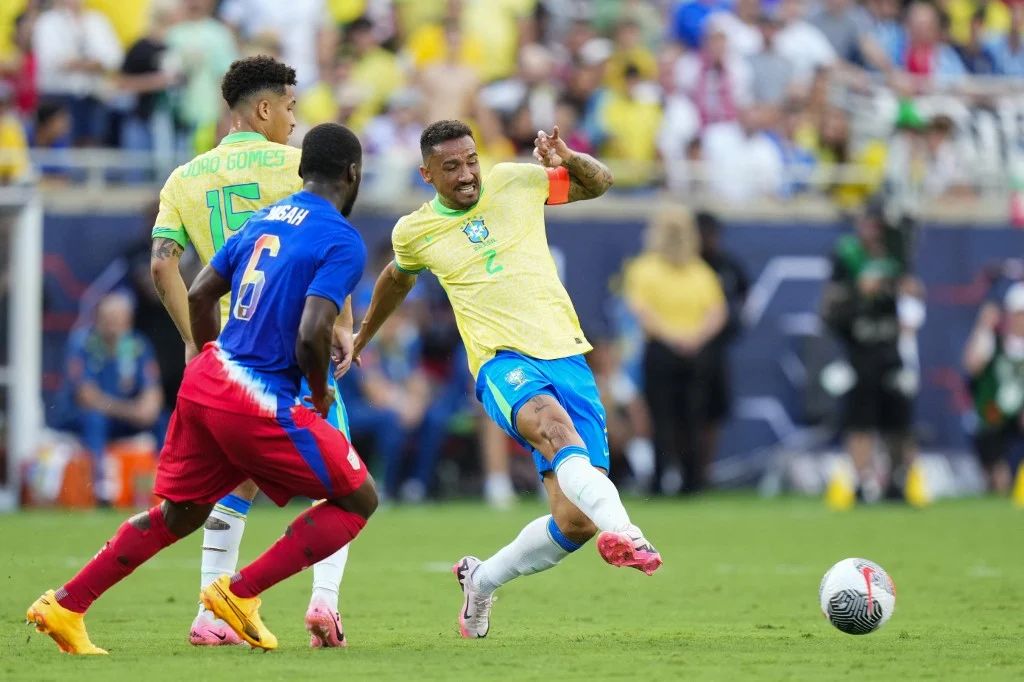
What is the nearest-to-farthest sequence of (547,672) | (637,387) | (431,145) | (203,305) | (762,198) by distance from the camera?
(547,672), (203,305), (431,145), (637,387), (762,198)

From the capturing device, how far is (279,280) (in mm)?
6746

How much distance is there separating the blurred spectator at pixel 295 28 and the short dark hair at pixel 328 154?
11.6 meters

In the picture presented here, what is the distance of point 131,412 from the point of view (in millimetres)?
16031

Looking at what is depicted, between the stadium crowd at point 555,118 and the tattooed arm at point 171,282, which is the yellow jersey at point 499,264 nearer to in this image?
the tattooed arm at point 171,282

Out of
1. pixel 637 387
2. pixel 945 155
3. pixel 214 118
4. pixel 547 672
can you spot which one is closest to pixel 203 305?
pixel 547 672

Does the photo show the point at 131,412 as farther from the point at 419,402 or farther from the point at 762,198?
the point at 762,198

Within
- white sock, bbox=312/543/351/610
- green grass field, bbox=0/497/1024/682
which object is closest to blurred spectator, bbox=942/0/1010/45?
green grass field, bbox=0/497/1024/682

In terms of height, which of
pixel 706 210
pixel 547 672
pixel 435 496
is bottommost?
pixel 435 496

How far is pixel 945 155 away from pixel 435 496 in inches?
316

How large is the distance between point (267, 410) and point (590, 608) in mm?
3017

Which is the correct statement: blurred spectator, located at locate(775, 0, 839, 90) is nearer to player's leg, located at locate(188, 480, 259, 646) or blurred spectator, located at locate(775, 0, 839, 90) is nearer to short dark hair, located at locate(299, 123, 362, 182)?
player's leg, located at locate(188, 480, 259, 646)

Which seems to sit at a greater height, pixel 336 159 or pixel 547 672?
pixel 336 159

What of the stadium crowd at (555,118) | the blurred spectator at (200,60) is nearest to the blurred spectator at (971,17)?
the stadium crowd at (555,118)

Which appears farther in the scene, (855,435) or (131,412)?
(855,435)
